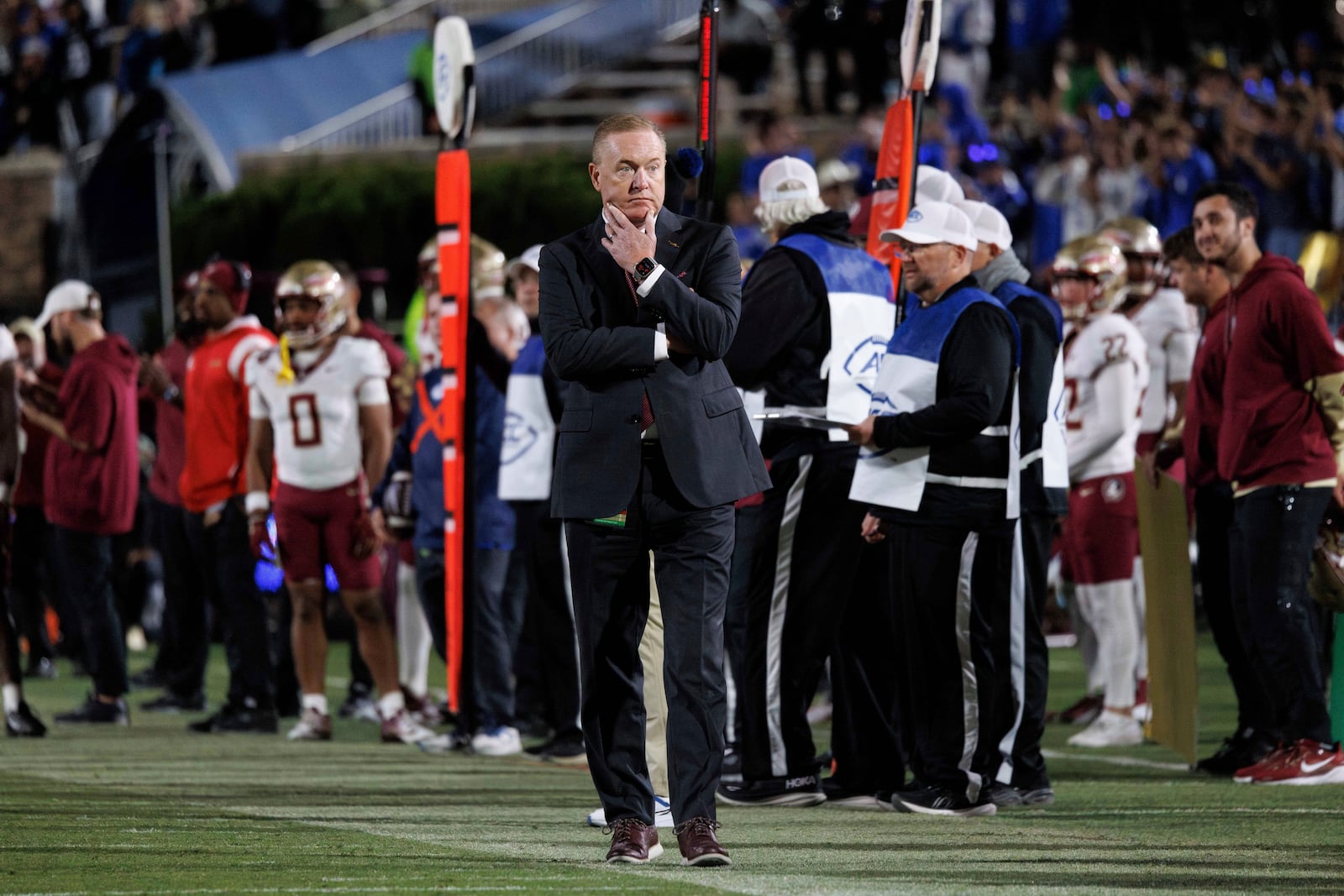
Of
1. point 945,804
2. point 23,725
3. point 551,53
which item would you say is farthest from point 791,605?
point 551,53

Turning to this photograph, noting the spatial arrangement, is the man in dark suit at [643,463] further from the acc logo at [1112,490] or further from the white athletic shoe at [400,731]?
the acc logo at [1112,490]

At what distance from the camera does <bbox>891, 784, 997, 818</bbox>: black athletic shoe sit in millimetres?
7082

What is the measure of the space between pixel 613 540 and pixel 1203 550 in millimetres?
3750

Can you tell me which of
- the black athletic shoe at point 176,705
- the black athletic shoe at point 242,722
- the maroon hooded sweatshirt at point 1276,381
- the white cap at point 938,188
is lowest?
the black athletic shoe at point 176,705

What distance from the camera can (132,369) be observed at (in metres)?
11.1

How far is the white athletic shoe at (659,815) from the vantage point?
6609 mm

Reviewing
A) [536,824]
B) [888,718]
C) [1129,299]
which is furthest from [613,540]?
[1129,299]

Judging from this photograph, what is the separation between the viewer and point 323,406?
9.84m

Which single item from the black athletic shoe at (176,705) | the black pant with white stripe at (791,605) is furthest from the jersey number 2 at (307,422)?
the black pant with white stripe at (791,605)

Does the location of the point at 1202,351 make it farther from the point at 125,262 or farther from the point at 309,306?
the point at 125,262

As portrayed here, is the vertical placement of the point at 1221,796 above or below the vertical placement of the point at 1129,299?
below

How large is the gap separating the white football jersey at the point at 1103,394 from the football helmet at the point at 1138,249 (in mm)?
621

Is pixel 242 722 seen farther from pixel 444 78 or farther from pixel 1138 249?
pixel 1138 249

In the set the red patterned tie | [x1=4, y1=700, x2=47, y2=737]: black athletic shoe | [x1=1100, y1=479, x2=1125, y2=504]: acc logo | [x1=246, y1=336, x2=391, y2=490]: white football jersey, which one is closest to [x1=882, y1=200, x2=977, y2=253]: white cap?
the red patterned tie
